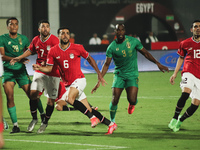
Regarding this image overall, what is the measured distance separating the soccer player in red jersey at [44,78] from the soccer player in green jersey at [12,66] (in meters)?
0.18

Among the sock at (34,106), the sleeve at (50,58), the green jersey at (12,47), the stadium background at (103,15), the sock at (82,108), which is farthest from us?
the stadium background at (103,15)

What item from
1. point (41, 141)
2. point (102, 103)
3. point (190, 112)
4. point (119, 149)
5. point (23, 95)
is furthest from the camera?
point (23, 95)

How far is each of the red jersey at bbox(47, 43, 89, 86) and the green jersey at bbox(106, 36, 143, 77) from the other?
0.72m

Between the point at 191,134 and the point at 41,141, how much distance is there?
2.62 m

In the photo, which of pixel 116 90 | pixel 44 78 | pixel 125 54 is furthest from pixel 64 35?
pixel 116 90

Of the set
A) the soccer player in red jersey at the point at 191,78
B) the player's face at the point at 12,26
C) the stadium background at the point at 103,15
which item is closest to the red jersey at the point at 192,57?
the soccer player in red jersey at the point at 191,78

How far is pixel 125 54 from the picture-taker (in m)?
9.13

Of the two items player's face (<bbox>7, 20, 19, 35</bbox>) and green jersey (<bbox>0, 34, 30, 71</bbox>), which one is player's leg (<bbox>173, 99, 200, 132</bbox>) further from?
player's face (<bbox>7, 20, 19, 35</bbox>)

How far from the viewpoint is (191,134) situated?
8578 millimetres

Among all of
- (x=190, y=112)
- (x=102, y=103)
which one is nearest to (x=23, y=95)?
(x=102, y=103)

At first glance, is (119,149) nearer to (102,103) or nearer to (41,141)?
(41,141)

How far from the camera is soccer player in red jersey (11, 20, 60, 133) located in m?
9.04

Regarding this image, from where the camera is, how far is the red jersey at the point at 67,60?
8.57 m

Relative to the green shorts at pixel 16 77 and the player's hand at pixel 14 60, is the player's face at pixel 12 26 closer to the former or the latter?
the player's hand at pixel 14 60
